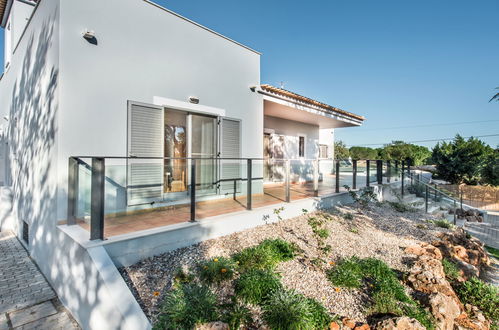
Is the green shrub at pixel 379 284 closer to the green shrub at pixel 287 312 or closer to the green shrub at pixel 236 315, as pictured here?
the green shrub at pixel 287 312

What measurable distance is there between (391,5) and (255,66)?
713 centimetres

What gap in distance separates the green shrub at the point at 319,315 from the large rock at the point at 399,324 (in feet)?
1.59

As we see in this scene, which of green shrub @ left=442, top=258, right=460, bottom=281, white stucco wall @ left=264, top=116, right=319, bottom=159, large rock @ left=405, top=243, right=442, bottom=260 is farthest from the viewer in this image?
white stucco wall @ left=264, top=116, right=319, bottom=159

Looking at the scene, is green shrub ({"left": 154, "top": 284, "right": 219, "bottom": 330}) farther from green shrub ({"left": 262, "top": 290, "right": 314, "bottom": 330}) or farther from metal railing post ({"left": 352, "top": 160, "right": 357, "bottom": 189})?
metal railing post ({"left": 352, "top": 160, "right": 357, "bottom": 189})

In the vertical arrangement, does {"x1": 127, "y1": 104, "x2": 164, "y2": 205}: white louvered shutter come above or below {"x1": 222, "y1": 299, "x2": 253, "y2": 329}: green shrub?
above

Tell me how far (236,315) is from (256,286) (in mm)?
474

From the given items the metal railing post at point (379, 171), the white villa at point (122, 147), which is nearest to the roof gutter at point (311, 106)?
the white villa at point (122, 147)

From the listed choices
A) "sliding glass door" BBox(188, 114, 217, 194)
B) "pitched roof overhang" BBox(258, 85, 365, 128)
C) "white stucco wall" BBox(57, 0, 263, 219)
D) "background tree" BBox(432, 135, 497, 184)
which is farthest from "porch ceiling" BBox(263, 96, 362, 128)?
"background tree" BBox(432, 135, 497, 184)

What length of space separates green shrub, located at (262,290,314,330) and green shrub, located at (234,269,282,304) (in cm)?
12

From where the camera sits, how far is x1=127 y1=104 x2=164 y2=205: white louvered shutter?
175 inches

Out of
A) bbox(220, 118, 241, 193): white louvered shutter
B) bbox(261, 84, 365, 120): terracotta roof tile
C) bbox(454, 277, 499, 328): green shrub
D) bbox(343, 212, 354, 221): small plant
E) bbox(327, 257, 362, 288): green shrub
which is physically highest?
bbox(261, 84, 365, 120): terracotta roof tile

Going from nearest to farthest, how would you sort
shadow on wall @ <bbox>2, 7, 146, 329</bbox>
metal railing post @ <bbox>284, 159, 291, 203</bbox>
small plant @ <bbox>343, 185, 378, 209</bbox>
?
shadow on wall @ <bbox>2, 7, 146, 329</bbox> < metal railing post @ <bbox>284, 159, 291, 203</bbox> < small plant @ <bbox>343, 185, 378, 209</bbox>

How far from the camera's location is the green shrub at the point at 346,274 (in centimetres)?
345

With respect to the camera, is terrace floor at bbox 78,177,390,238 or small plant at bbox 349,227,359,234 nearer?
terrace floor at bbox 78,177,390,238
